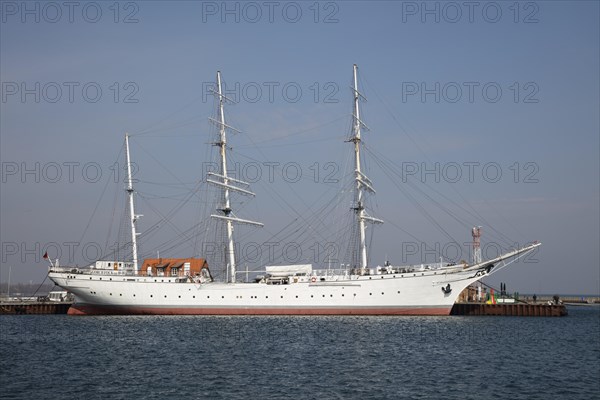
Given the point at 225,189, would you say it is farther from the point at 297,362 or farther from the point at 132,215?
the point at 297,362

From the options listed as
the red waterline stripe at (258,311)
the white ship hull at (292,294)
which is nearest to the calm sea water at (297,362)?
the white ship hull at (292,294)

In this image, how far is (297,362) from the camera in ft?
98.5

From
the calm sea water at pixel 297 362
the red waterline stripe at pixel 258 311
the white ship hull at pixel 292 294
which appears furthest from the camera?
the red waterline stripe at pixel 258 311

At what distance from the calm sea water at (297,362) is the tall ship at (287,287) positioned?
682 centimetres

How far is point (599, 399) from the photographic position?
22.7 metres

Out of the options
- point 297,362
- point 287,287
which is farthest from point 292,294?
point 297,362

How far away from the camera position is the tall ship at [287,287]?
56469 mm

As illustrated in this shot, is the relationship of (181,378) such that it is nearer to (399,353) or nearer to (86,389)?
(86,389)

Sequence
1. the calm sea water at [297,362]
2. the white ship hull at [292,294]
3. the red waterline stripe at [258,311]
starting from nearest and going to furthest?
the calm sea water at [297,362], the white ship hull at [292,294], the red waterline stripe at [258,311]

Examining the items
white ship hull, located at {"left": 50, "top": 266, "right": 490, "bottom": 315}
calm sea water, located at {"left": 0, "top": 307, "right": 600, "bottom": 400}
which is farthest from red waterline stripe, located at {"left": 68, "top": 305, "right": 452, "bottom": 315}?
calm sea water, located at {"left": 0, "top": 307, "right": 600, "bottom": 400}

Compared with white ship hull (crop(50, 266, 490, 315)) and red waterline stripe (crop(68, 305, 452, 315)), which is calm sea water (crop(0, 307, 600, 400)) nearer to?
white ship hull (crop(50, 266, 490, 315))

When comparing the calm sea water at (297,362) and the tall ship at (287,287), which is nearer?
the calm sea water at (297,362)

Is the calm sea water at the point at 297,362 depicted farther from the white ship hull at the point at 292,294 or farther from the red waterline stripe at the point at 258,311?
the red waterline stripe at the point at 258,311

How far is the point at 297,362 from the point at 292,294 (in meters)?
27.9
